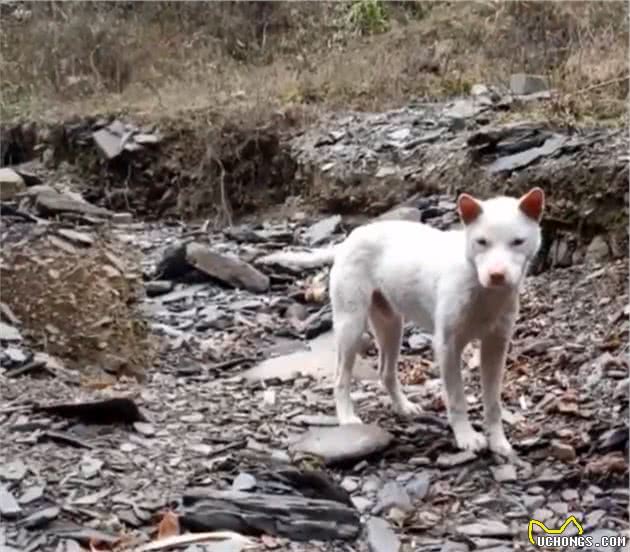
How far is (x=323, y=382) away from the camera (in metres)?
6.14

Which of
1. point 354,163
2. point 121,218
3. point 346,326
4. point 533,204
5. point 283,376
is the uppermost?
point 533,204

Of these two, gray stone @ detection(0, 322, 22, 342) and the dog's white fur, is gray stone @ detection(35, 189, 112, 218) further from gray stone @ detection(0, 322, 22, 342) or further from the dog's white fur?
the dog's white fur

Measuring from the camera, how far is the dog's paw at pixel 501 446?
477 centimetres

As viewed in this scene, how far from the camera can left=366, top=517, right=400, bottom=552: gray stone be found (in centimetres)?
399

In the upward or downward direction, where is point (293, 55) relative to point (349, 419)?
downward

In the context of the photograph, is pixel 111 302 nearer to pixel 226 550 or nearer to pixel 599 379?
pixel 599 379

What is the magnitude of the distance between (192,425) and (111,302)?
2513 millimetres

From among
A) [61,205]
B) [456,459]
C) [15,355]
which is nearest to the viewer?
[456,459]

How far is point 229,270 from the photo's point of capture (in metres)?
8.38

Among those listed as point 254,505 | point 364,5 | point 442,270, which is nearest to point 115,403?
point 254,505

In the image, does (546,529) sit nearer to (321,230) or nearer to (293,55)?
(321,230)

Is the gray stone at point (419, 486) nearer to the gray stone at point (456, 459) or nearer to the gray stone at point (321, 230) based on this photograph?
the gray stone at point (456, 459)

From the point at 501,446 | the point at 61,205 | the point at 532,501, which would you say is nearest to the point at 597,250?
the point at 501,446

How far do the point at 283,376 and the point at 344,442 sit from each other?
147 centimetres
